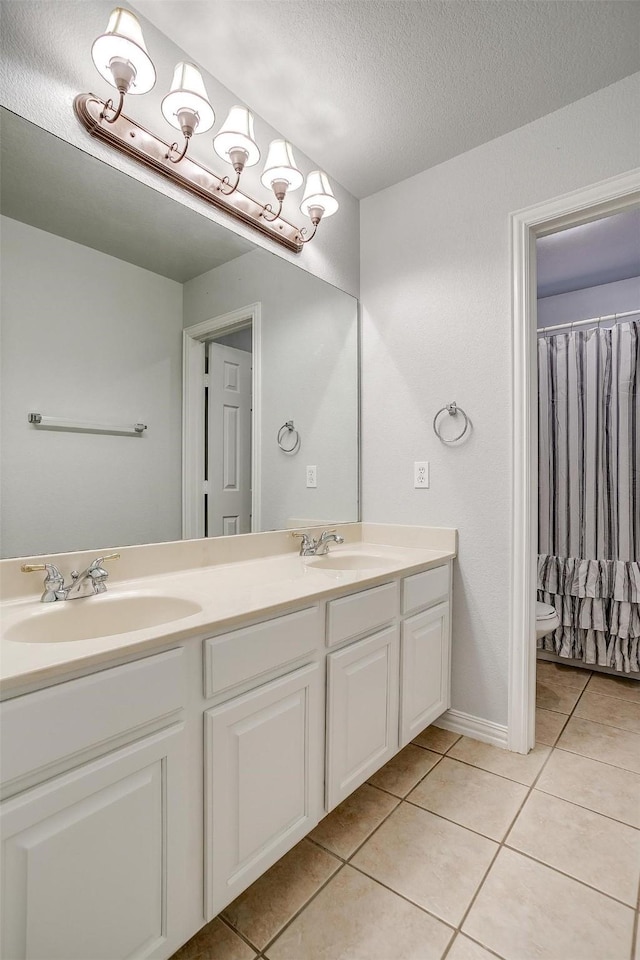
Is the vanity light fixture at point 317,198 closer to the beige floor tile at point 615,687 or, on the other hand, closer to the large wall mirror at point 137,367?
the large wall mirror at point 137,367

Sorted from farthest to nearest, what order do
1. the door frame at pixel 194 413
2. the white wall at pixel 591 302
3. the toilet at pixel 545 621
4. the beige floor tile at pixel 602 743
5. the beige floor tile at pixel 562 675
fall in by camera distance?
the white wall at pixel 591 302, the beige floor tile at pixel 562 675, the toilet at pixel 545 621, the beige floor tile at pixel 602 743, the door frame at pixel 194 413

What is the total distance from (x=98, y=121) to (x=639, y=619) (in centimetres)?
320

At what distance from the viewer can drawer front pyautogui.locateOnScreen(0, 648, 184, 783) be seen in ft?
2.51

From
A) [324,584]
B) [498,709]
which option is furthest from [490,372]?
[498,709]

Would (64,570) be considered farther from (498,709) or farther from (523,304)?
(523,304)

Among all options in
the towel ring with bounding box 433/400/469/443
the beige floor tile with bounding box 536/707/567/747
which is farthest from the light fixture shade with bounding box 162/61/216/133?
the beige floor tile with bounding box 536/707/567/747

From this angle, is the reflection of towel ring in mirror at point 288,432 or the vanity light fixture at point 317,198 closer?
the vanity light fixture at point 317,198

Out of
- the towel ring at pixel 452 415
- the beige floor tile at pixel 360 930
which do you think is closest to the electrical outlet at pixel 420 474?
the towel ring at pixel 452 415

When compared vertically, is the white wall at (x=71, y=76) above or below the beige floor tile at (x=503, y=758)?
above

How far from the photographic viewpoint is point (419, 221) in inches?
86.7

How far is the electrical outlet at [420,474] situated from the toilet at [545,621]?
2.81 ft

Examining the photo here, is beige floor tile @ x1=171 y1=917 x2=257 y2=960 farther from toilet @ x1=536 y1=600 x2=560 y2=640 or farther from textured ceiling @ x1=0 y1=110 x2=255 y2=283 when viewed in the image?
textured ceiling @ x1=0 y1=110 x2=255 y2=283

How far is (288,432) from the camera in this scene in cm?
208

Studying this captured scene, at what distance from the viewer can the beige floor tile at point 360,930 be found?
1.10 meters
